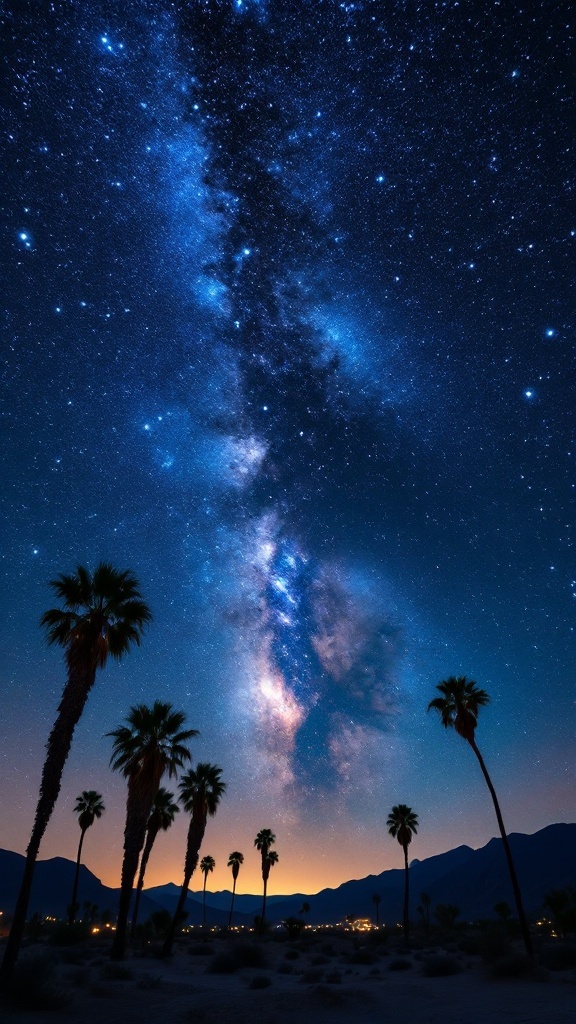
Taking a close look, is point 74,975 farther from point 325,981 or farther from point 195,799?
point 195,799

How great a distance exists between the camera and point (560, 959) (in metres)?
20.0

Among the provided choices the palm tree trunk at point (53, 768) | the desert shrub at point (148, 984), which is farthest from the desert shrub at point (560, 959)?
the palm tree trunk at point (53, 768)

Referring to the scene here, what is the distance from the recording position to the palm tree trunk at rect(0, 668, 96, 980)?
50.0 ft

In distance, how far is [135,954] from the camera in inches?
1025

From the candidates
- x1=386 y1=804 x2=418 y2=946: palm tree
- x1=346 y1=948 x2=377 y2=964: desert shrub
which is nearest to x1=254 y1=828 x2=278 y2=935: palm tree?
x1=386 y1=804 x2=418 y2=946: palm tree

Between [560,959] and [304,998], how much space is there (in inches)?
440

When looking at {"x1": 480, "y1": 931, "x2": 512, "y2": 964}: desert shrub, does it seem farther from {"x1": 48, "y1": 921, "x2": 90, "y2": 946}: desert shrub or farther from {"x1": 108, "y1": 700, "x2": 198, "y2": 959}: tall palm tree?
{"x1": 48, "y1": 921, "x2": 90, "y2": 946}: desert shrub

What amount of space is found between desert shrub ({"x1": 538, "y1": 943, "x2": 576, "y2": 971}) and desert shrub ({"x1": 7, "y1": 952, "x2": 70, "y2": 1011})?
17.7 metres

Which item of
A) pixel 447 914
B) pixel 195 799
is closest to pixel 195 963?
pixel 195 799

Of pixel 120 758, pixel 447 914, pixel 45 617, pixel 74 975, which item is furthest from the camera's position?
pixel 447 914

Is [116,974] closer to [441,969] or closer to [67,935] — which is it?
[441,969]

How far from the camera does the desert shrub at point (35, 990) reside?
13133 mm

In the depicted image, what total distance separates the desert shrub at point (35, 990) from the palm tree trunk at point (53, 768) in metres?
1.08

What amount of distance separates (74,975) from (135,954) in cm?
1147
